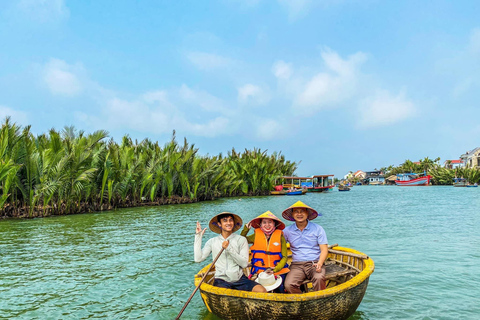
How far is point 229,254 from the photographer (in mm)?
4715

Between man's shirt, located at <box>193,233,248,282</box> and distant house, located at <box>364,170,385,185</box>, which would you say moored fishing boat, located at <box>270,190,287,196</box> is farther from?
distant house, located at <box>364,170,385,185</box>

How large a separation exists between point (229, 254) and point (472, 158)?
89557 millimetres

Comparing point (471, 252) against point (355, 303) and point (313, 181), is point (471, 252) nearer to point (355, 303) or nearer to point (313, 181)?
point (355, 303)

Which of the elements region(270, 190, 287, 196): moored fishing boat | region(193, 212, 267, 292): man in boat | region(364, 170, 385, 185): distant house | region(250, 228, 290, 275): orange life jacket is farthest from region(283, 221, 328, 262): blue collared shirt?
region(364, 170, 385, 185): distant house

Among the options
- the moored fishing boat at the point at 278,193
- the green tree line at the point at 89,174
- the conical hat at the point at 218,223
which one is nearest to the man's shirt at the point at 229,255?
the conical hat at the point at 218,223

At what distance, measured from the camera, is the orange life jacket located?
489 cm

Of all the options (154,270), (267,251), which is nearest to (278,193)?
(154,270)

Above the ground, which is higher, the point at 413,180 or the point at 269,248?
the point at 413,180

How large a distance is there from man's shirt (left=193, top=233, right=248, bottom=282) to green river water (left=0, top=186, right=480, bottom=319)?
3.28ft

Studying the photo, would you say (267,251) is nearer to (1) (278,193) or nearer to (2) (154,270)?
(2) (154,270)

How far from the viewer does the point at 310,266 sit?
5.04 m

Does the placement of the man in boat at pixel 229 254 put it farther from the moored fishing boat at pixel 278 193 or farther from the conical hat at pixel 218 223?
the moored fishing boat at pixel 278 193

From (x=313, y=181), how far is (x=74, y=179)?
36317 mm

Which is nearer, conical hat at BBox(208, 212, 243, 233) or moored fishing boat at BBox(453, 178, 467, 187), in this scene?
conical hat at BBox(208, 212, 243, 233)
